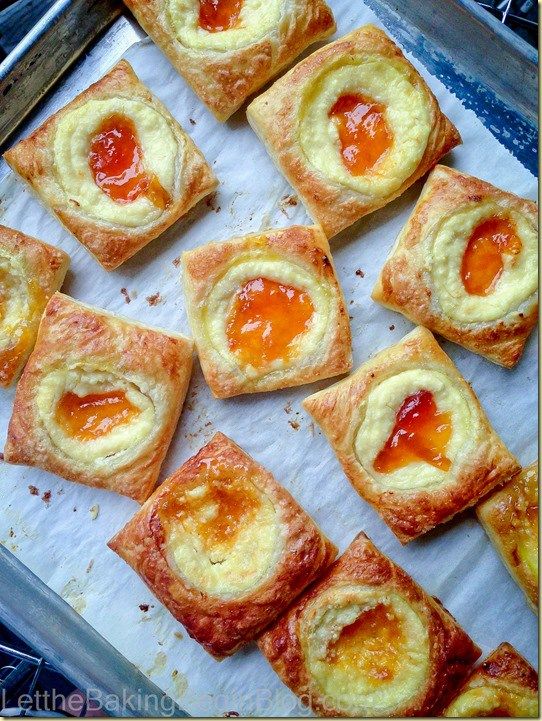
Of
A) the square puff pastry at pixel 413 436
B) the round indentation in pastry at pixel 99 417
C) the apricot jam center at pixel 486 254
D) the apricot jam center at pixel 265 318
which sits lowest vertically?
the square puff pastry at pixel 413 436

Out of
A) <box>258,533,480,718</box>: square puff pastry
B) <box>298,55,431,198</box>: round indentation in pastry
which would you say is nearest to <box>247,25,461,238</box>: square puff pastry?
<box>298,55,431,198</box>: round indentation in pastry

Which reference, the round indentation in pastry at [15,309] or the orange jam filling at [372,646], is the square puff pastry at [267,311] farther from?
the orange jam filling at [372,646]

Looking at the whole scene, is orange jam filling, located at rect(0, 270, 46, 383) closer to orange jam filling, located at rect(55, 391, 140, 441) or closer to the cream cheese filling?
orange jam filling, located at rect(55, 391, 140, 441)

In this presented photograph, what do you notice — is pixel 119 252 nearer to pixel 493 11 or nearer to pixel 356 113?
pixel 356 113

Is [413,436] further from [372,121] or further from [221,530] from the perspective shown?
[372,121]

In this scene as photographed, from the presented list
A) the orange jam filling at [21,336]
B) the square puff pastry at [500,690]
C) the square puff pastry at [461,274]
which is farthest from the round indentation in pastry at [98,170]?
the square puff pastry at [500,690]

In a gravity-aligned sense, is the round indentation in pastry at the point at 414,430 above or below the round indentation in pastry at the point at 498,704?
above

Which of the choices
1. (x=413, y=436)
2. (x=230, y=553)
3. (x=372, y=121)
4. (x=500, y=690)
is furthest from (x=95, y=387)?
(x=500, y=690)
